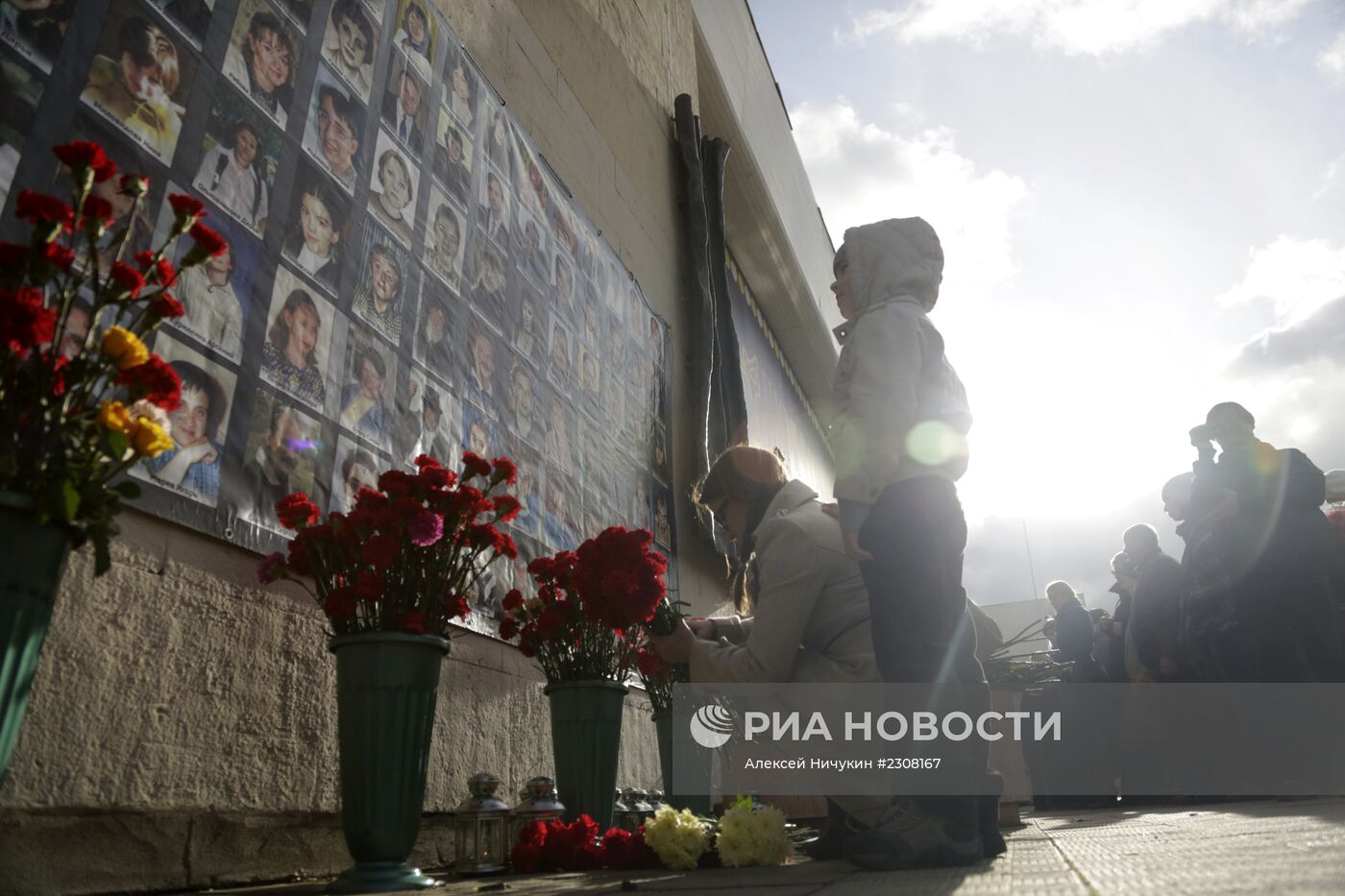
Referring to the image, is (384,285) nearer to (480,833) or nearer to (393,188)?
(393,188)

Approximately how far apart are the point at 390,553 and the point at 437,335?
1088 mm

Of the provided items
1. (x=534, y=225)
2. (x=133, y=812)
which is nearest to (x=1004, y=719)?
(x=534, y=225)

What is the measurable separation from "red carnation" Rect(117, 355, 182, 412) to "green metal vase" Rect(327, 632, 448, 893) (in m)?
0.61

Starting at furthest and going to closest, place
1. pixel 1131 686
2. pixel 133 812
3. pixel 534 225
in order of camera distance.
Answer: pixel 1131 686
pixel 534 225
pixel 133 812

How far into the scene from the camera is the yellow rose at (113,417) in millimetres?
915

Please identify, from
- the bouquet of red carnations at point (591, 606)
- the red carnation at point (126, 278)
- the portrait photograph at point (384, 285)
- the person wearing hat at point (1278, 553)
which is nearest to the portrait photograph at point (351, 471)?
the portrait photograph at point (384, 285)

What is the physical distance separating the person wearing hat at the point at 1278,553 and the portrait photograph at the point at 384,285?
3.23 meters

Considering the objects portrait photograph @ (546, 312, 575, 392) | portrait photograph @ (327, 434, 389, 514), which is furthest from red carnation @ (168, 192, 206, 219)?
portrait photograph @ (546, 312, 575, 392)

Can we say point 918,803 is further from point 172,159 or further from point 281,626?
point 172,159

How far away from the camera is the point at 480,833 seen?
180 cm

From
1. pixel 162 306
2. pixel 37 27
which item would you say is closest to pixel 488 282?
pixel 37 27

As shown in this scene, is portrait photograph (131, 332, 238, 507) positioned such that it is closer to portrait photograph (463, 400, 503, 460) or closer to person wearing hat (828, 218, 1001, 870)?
portrait photograph (463, 400, 503, 460)

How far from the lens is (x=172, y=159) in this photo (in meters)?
1.59

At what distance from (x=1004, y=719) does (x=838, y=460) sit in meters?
1.95
